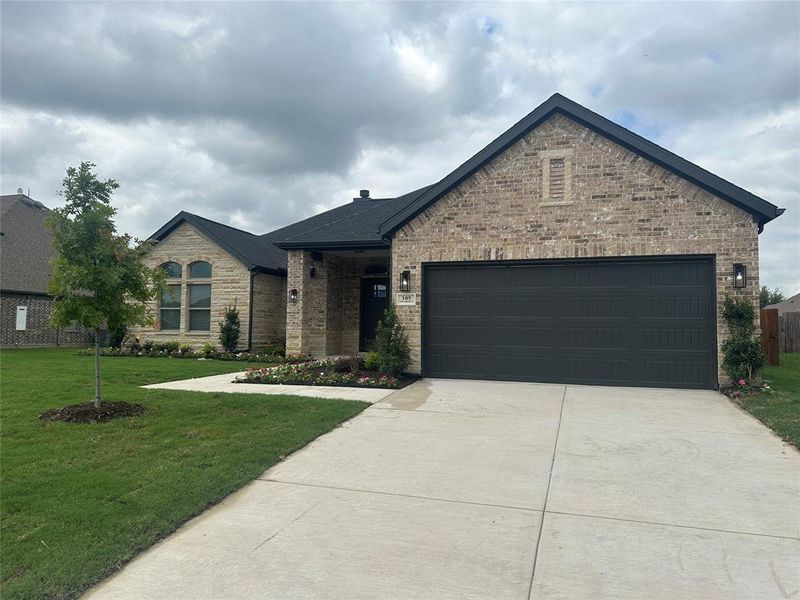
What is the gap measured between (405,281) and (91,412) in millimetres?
6692

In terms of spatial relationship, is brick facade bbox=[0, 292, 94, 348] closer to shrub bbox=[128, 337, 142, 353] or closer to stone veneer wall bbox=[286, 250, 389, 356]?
shrub bbox=[128, 337, 142, 353]

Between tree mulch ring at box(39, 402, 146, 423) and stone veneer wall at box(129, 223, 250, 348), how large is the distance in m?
9.73

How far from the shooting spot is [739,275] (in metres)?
9.86

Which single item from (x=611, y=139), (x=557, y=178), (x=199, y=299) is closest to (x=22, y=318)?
(x=199, y=299)

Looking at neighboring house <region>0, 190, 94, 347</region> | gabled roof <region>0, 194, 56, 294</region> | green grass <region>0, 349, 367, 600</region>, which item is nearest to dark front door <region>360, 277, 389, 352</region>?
green grass <region>0, 349, 367, 600</region>

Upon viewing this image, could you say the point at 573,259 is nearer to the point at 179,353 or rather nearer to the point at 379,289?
the point at 379,289

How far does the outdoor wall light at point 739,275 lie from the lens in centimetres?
984

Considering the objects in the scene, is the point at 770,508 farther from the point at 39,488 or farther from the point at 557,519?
the point at 39,488

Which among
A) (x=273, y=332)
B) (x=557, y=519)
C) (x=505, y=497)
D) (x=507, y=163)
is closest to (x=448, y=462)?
(x=505, y=497)

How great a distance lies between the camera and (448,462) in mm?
5566

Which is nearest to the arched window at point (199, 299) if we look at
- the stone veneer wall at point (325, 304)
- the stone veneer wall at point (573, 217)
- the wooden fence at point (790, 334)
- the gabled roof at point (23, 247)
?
the stone veneer wall at point (325, 304)

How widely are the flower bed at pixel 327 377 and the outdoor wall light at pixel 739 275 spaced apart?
656 cm

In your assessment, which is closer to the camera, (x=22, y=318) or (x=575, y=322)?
(x=575, y=322)

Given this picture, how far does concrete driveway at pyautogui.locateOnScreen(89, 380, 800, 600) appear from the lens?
10.5ft
